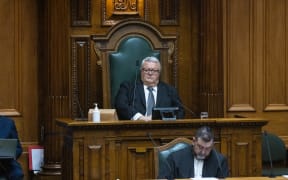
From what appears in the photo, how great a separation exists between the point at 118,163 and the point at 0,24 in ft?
8.04

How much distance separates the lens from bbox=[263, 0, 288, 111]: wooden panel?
9125mm

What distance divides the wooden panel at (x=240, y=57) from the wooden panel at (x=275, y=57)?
0.62 feet

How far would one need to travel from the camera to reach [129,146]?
7168mm

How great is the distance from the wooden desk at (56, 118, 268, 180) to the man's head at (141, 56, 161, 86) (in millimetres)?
925

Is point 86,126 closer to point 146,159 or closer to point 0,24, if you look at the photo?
point 146,159

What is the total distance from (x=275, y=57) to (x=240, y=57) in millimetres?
437

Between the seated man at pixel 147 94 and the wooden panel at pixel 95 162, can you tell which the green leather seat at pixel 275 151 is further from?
the wooden panel at pixel 95 162

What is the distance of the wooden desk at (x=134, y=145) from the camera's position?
698 centimetres

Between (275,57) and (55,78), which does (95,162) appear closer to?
(55,78)

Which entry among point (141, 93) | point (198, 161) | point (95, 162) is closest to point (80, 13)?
point (141, 93)

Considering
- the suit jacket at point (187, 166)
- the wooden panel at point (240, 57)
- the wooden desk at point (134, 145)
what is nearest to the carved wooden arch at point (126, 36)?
the wooden panel at point (240, 57)

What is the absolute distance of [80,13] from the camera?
8.77 m

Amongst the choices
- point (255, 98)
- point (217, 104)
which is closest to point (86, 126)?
point (217, 104)

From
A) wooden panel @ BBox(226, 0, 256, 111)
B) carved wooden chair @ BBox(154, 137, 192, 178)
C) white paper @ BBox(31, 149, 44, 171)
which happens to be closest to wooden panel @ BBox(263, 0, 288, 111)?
wooden panel @ BBox(226, 0, 256, 111)
